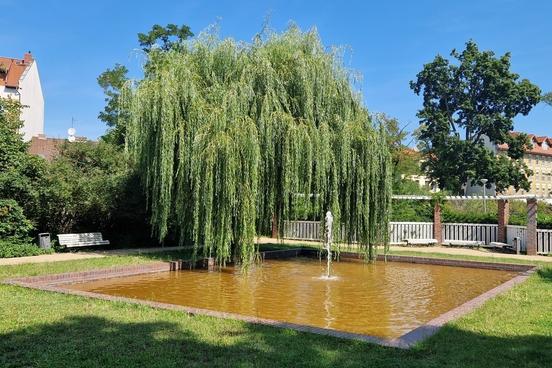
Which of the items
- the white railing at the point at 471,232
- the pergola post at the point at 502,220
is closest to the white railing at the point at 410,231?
the white railing at the point at 471,232

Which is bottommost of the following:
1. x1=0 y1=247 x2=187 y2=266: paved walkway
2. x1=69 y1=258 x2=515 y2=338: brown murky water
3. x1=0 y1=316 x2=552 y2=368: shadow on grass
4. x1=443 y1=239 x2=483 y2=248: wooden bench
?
x1=69 y1=258 x2=515 y2=338: brown murky water

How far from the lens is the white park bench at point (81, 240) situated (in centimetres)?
1554

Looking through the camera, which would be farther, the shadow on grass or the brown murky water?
the brown murky water

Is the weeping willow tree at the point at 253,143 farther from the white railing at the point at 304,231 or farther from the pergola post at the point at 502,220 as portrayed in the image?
the pergola post at the point at 502,220

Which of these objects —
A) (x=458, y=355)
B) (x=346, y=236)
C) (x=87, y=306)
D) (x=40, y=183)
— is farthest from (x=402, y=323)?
(x=40, y=183)

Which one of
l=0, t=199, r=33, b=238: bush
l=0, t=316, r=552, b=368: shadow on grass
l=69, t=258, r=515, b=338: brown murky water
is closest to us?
l=0, t=316, r=552, b=368: shadow on grass

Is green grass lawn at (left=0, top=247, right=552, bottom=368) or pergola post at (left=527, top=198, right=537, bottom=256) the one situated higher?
pergola post at (left=527, top=198, right=537, bottom=256)

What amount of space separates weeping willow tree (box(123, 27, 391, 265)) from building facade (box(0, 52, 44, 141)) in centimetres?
Result: 3676

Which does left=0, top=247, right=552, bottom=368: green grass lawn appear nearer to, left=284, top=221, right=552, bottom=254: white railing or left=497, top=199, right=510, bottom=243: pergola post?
left=284, top=221, right=552, bottom=254: white railing

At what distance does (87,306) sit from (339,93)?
9.25 m

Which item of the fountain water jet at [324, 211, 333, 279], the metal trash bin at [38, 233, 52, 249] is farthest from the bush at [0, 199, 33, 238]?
the fountain water jet at [324, 211, 333, 279]

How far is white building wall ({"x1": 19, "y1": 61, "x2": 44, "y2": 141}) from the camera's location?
4684 centimetres

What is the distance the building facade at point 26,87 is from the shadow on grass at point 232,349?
44.0 meters

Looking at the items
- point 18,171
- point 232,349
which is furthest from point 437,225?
point 232,349
